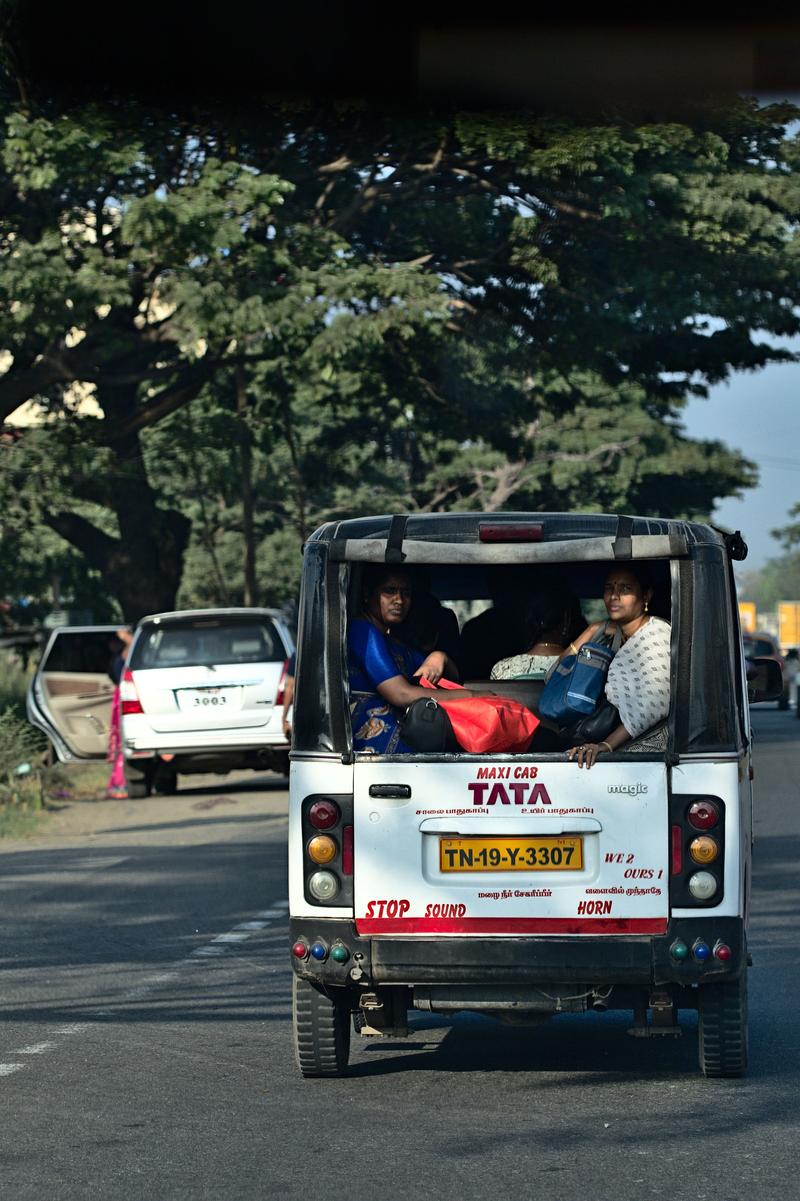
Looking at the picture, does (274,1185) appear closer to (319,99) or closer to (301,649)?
(301,649)

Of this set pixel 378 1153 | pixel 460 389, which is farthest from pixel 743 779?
pixel 460 389

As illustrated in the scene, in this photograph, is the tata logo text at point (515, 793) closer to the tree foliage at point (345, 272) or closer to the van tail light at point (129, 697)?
the van tail light at point (129, 697)

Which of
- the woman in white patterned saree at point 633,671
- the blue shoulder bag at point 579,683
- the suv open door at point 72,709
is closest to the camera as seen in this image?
the woman in white patterned saree at point 633,671

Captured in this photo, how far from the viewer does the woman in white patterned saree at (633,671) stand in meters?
7.23

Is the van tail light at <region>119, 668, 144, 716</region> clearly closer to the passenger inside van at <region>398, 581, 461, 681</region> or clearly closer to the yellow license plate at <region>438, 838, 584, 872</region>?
the passenger inside van at <region>398, 581, 461, 681</region>

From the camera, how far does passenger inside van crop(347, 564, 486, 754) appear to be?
7559 mm

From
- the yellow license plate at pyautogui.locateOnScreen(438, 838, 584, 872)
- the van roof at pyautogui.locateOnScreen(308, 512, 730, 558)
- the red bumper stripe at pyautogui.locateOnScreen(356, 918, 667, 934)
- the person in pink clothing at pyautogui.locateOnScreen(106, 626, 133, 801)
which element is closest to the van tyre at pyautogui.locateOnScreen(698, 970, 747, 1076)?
the red bumper stripe at pyautogui.locateOnScreen(356, 918, 667, 934)

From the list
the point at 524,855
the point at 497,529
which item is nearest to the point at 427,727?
the point at 524,855

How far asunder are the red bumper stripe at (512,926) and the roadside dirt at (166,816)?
9813 mm

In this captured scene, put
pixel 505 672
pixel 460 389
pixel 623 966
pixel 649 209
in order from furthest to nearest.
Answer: pixel 460 389
pixel 649 209
pixel 505 672
pixel 623 966

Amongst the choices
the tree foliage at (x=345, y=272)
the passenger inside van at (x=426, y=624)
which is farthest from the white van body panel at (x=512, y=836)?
the tree foliage at (x=345, y=272)

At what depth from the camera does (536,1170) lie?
5.94 metres

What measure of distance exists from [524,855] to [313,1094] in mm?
1121

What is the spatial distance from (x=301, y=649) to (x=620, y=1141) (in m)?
2.05
